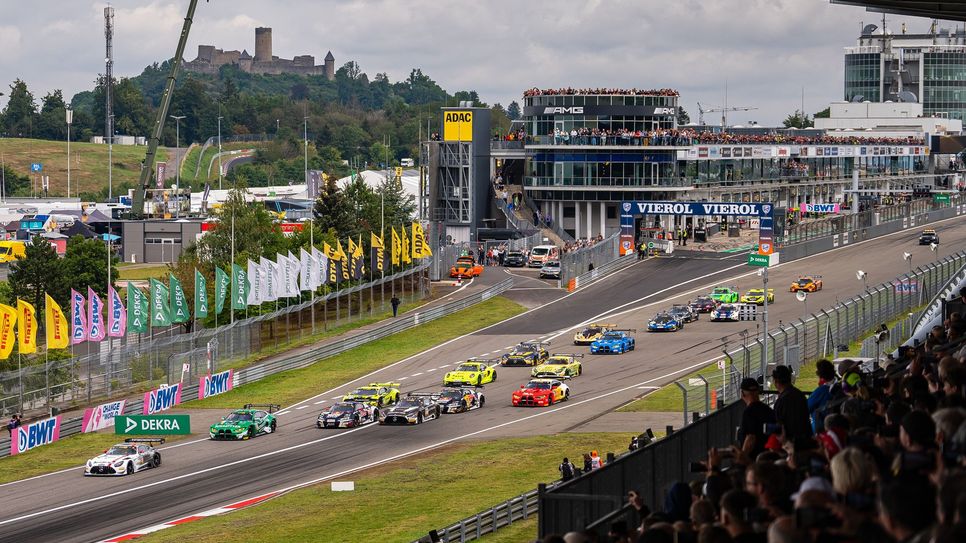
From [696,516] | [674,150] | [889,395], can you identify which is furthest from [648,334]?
[696,516]

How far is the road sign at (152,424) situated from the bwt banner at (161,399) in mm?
2668

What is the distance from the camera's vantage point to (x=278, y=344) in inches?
2854

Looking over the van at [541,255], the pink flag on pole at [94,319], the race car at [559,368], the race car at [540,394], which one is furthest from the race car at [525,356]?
the van at [541,255]

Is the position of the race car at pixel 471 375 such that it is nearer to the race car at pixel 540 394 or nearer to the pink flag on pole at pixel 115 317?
the race car at pixel 540 394

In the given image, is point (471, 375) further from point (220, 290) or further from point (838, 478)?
point (838, 478)

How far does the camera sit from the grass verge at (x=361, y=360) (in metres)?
61.3

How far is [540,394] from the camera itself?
56.6 m

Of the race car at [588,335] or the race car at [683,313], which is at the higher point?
the race car at [683,313]

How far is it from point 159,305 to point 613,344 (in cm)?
2107

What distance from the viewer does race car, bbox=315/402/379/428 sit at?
2105 inches

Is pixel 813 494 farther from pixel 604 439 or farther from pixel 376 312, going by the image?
pixel 376 312

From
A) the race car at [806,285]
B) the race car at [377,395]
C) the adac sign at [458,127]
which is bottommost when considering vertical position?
the race car at [377,395]

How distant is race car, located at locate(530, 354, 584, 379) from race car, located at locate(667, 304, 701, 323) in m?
12.3

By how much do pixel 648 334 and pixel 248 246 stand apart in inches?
1464
